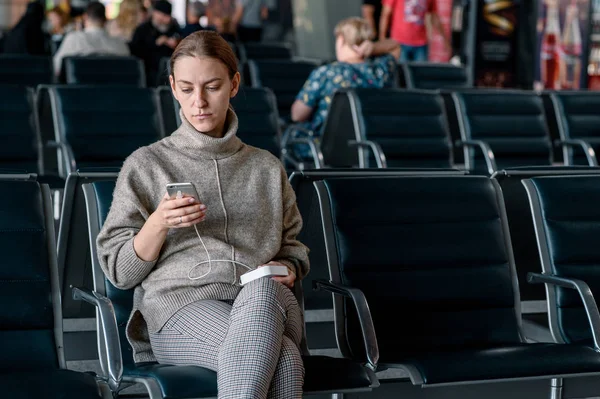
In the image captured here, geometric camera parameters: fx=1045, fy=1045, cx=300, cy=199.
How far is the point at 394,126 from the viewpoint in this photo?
17.7ft

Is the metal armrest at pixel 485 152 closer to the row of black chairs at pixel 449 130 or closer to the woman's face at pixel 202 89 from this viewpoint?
the row of black chairs at pixel 449 130

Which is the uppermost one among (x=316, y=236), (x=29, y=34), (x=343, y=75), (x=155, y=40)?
(x=29, y=34)

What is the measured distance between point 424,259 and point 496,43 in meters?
8.27

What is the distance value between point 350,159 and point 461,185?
249 centimetres

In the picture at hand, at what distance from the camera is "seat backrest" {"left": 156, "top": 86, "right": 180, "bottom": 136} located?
5176 millimetres

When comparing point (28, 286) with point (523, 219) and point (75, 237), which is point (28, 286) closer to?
point (75, 237)

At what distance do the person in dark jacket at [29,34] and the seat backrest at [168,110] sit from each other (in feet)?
15.9

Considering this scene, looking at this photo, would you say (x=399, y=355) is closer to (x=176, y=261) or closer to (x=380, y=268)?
(x=380, y=268)

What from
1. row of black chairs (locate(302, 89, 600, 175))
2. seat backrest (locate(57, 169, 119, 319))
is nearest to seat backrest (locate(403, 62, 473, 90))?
row of black chairs (locate(302, 89, 600, 175))

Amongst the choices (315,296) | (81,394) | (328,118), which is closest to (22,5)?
(328,118)

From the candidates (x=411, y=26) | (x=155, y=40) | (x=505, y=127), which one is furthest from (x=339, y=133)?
(x=411, y=26)

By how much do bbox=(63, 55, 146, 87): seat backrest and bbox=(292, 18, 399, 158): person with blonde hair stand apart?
1.33 m

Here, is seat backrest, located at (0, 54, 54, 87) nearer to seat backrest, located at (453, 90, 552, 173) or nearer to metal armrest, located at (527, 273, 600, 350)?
seat backrest, located at (453, 90, 552, 173)

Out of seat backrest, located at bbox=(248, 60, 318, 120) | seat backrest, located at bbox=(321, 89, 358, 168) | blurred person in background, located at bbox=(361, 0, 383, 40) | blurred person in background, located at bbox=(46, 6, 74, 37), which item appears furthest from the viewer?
blurred person in background, located at bbox=(46, 6, 74, 37)
